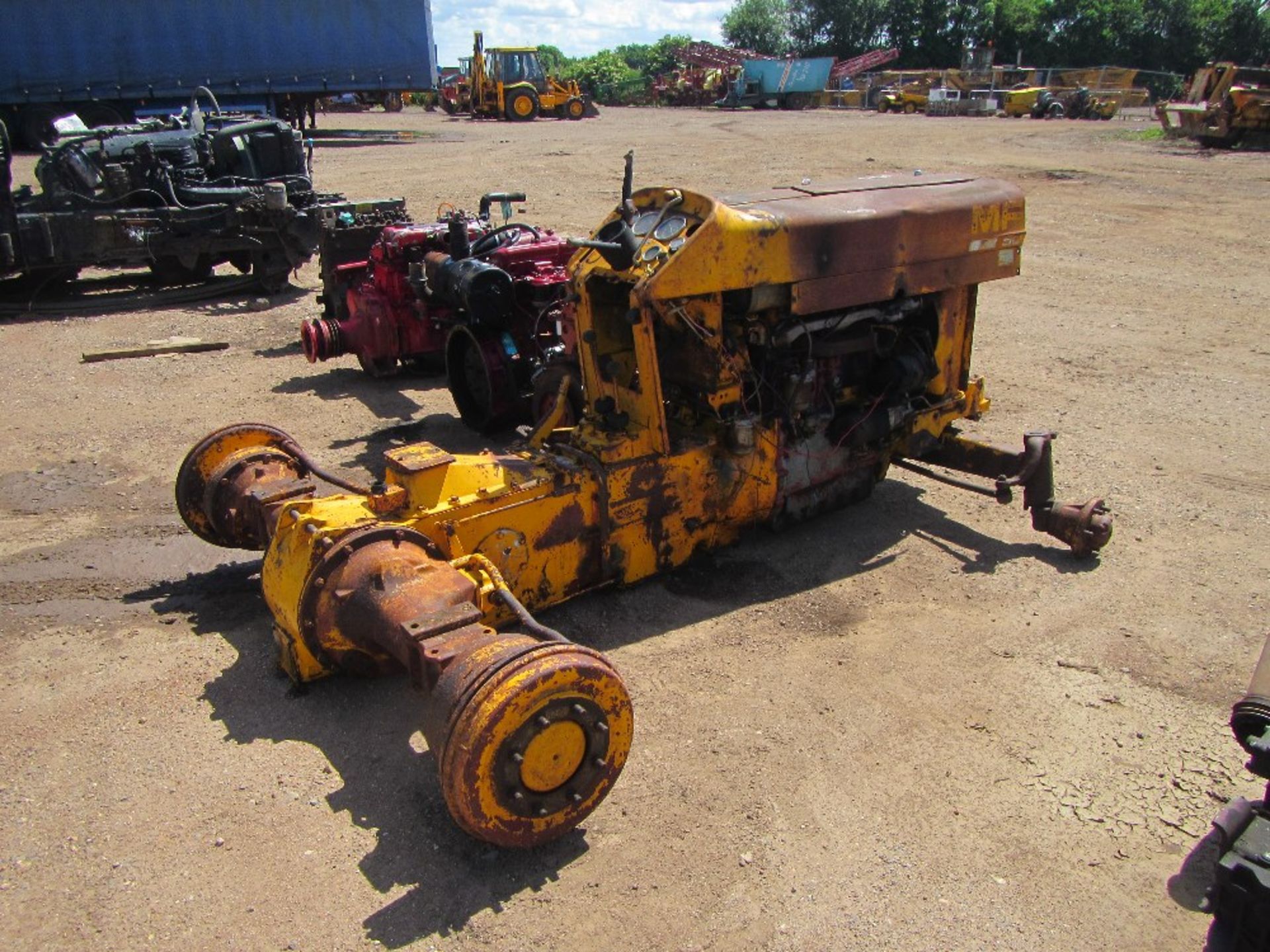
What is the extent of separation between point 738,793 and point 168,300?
10.0m

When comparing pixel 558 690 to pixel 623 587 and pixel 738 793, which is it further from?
pixel 623 587

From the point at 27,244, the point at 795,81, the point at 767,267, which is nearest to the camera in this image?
the point at 767,267

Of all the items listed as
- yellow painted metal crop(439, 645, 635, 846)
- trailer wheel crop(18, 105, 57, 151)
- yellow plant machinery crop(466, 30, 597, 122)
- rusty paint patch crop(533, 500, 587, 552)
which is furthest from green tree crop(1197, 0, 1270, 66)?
yellow painted metal crop(439, 645, 635, 846)

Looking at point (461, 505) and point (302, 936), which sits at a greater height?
point (461, 505)

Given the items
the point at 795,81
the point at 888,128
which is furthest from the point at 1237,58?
the point at 888,128

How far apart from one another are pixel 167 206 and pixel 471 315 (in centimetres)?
654

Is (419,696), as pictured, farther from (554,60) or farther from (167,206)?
(554,60)

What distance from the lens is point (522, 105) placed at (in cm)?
3481

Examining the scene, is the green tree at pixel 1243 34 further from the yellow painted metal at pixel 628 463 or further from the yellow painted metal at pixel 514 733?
the yellow painted metal at pixel 514 733

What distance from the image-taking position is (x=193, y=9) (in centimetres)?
2253

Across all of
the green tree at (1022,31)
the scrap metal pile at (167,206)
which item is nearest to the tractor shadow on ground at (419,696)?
the scrap metal pile at (167,206)

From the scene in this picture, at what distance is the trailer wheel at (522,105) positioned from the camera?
3466cm

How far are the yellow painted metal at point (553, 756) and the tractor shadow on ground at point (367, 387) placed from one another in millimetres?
4785

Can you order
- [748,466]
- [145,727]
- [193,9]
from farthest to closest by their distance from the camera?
[193,9], [748,466], [145,727]
